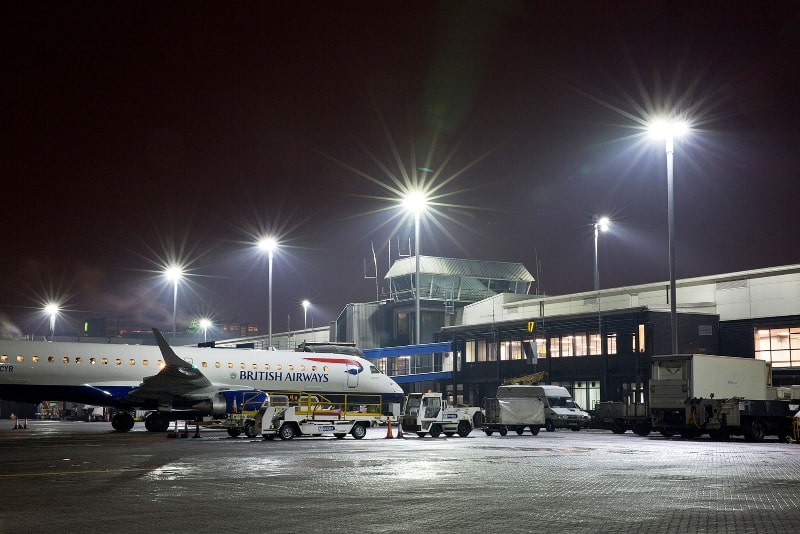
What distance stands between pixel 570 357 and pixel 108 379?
34.9m

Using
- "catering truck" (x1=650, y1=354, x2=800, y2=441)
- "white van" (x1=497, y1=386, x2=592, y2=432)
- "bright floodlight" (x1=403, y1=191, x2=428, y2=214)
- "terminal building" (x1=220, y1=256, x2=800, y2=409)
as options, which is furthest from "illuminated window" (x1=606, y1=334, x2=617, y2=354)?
"catering truck" (x1=650, y1=354, x2=800, y2=441)

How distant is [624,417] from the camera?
137ft

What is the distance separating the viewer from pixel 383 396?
50.0 m

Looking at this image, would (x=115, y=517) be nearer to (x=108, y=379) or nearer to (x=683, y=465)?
(x=683, y=465)

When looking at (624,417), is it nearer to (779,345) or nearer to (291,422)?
(291,422)

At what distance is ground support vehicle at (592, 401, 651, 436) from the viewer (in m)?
40.2

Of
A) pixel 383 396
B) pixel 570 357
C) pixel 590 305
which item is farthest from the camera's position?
pixel 590 305

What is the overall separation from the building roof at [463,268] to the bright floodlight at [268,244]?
27421 mm

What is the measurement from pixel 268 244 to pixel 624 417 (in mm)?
31260

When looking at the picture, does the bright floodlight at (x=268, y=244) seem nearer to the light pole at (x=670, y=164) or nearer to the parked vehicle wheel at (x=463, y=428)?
the parked vehicle wheel at (x=463, y=428)

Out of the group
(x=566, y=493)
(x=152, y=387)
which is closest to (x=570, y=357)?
(x=152, y=387)

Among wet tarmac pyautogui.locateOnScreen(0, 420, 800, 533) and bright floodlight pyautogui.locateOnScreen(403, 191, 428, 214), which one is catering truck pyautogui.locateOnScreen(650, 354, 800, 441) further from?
bright floodlight pyautogui.locateOnScreen(403, 191, 428, 214)

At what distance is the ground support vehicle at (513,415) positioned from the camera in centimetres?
4022

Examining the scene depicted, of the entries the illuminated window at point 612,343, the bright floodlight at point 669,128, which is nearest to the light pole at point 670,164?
the bright floodlight at point 669,128
